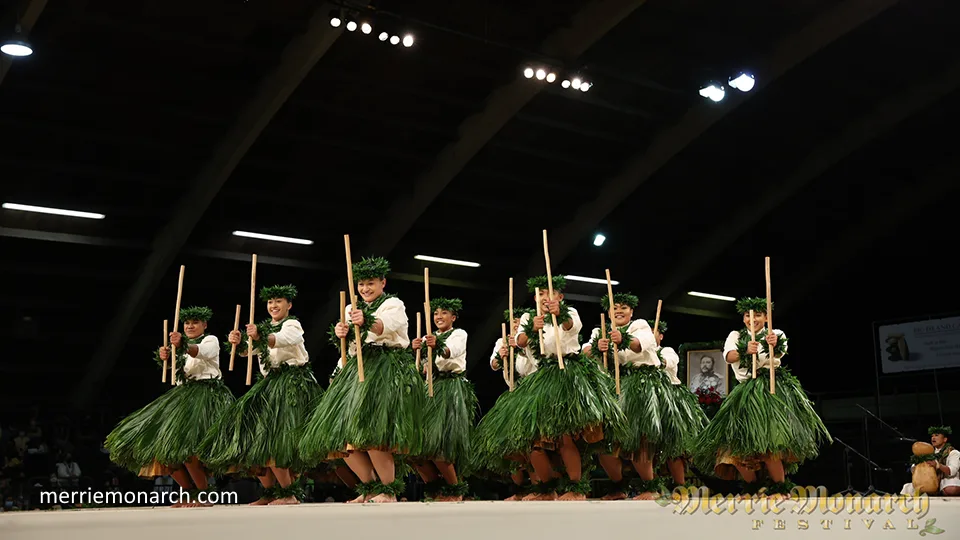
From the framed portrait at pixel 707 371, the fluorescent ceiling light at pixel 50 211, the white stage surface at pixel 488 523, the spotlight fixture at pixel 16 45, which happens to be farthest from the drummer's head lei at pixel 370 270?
the fluorescent ceiling light at pixel 50 211

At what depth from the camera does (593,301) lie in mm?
15258

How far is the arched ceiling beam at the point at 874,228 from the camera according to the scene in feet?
46.5

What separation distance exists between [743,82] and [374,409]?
730 cm

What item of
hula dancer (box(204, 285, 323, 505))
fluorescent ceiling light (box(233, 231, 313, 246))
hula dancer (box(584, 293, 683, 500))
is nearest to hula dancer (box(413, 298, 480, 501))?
hula dancer (box(204, 285, 323, 505))

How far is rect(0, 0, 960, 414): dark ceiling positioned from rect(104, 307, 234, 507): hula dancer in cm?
436

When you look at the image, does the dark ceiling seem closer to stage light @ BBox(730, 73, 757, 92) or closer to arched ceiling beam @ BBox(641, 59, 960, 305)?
arched ceiling beam @ BBox(641, 59, 960, 305)

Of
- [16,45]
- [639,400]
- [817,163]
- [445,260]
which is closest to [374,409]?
[639,400]

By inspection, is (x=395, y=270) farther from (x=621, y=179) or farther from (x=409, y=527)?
(x=409, y=527)

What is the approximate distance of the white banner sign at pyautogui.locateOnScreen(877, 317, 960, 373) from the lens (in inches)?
488

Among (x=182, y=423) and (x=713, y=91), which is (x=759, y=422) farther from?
(x=713, y=91)

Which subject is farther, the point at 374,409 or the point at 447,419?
the point at 447,419

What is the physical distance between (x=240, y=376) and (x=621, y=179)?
5.70m

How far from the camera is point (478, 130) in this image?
11.9 metres

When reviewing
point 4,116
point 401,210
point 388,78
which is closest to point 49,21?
point 4,116
